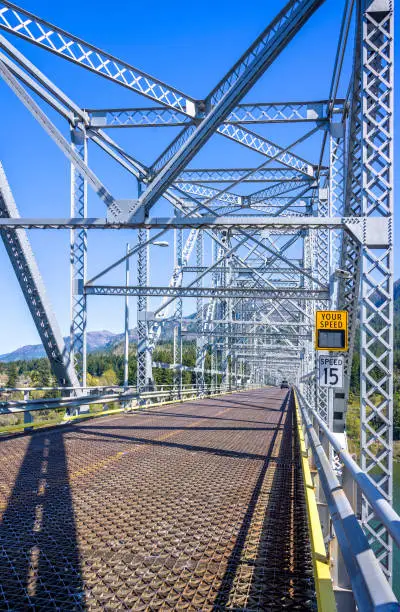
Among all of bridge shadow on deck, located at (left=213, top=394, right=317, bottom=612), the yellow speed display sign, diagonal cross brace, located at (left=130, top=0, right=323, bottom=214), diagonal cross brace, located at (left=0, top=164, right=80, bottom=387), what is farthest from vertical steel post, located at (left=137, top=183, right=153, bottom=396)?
bridge shadow on deck, located at (left=213, top=394, right=317, bottom=612)

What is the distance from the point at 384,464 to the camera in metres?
10.9

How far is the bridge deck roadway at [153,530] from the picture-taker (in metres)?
4.51

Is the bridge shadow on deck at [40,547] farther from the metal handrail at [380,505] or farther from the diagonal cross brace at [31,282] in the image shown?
the diagonal cross brace at [31,282]

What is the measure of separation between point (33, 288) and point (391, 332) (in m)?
9.85

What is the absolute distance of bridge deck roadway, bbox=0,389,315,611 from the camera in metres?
4.51

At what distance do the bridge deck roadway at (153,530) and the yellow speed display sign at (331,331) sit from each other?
84.3 inches

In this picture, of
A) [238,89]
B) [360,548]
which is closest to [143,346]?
[238,89]

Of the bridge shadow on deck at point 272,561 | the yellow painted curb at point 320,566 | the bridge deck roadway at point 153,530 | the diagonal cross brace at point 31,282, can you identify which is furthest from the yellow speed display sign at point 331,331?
the diagonal cross brace at point 31,282

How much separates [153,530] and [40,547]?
44.5 inches

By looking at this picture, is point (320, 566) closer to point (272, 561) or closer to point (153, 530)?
point (272, 561)

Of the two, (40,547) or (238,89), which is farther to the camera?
(238,89)

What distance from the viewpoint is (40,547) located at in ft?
18.2

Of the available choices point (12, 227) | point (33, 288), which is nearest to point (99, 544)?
point (12, 227)

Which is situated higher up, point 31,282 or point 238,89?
point 238,89
